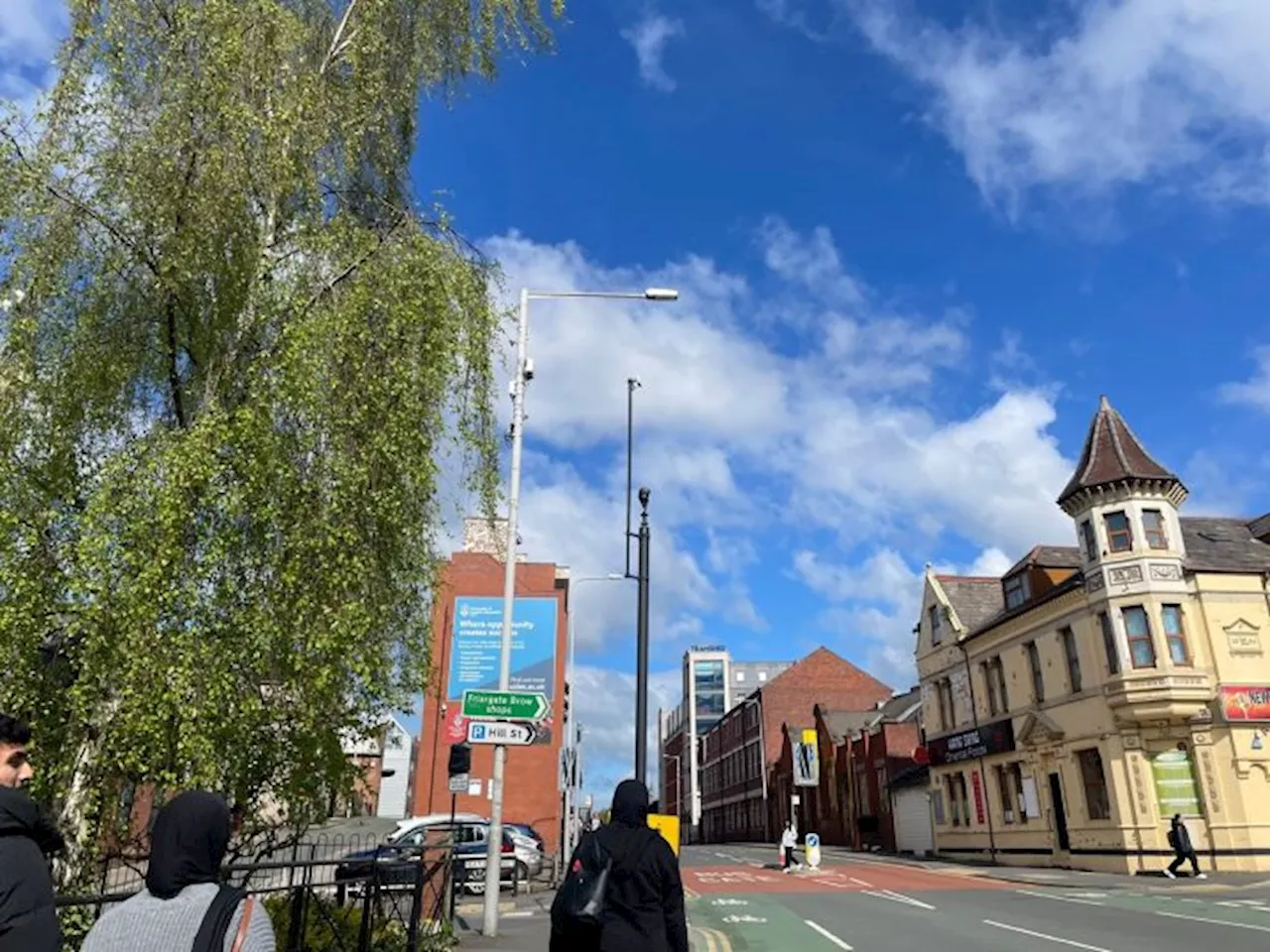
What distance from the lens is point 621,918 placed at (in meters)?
5.23

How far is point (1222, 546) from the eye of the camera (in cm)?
2830

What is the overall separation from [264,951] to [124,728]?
4798 mm

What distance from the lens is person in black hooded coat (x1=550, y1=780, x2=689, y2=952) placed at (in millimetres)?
5172

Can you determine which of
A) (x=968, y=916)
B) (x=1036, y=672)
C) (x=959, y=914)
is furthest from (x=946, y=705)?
(x=968, y=916)

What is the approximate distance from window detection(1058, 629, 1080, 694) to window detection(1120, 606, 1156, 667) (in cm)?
249

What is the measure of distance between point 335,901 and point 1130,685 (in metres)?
24.5

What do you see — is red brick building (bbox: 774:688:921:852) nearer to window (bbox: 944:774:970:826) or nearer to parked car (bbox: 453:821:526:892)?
window (bbox: 944:774:970:826)

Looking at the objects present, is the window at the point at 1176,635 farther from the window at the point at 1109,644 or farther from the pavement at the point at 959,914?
the pavement at the point at 959,914

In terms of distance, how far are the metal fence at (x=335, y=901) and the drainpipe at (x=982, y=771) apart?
28.4 metres

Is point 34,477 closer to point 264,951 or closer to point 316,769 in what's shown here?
point 316,769

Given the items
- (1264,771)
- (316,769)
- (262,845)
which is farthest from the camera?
(1264,771)

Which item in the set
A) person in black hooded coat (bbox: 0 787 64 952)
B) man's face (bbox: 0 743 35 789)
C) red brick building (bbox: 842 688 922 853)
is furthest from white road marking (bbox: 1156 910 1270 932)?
red brick building (bbox: 842 688 922 853)

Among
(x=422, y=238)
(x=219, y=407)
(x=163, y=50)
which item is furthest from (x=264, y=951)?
(x=163, y=50)

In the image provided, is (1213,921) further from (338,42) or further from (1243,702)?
(338,42)
